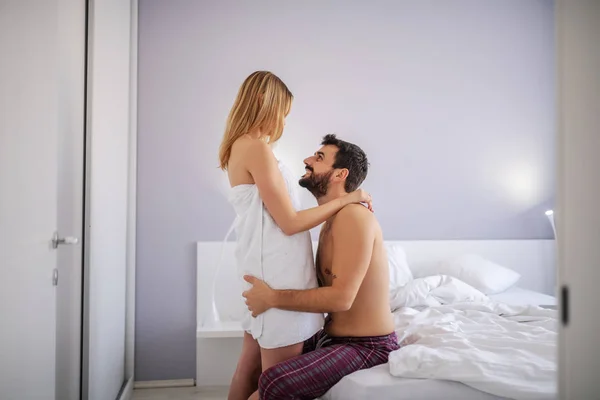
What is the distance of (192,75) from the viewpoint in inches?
134

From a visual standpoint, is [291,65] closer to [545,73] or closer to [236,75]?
[236,75]

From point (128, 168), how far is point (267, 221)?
185 cm

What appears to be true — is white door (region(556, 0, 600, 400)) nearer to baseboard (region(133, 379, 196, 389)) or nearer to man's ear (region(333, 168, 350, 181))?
man's ear (region(333, 168, 350, 181))

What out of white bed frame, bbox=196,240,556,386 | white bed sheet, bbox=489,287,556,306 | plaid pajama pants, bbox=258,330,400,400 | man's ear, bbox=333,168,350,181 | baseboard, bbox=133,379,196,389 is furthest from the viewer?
baseboard, bbox=133,379,196,389

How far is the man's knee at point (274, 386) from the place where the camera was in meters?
1.53

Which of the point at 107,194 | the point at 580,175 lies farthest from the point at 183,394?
the point at 580,175

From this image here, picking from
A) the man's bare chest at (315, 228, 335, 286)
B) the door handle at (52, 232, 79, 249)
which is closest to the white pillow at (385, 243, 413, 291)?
the man's bare chest at (315, 228, 335, 286)

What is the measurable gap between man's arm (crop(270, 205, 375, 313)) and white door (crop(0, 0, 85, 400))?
716 mm

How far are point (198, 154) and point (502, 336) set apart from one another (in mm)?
2142

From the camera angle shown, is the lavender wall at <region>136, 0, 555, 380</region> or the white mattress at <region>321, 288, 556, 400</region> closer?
the white mattress at <region>321, 288, 556, 400</region>

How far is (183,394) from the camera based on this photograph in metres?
3.15

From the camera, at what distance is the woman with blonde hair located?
166 cm

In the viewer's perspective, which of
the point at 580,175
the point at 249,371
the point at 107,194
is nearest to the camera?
the point at 580,175

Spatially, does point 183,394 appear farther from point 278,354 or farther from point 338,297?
point 338,297
